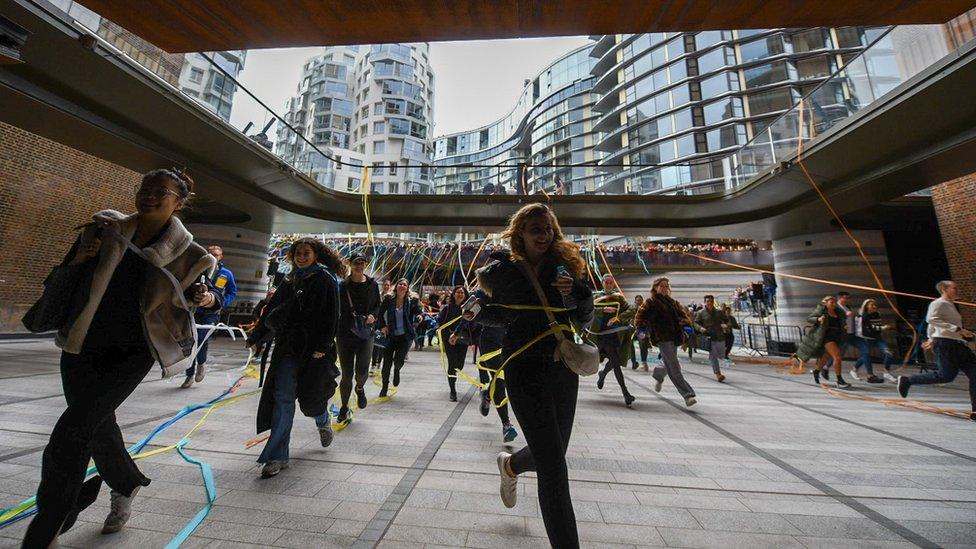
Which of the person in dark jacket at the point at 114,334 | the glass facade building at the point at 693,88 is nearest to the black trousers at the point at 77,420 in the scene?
the person in dark jacket at the point at 114,334

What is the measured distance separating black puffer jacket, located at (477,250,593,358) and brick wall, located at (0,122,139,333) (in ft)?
50.2

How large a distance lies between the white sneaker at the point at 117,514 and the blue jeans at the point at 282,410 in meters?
0.80

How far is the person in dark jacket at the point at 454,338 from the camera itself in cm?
493

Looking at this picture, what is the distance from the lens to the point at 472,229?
49.7 ft

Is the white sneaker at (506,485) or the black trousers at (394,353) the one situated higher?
the black trousers at (394,353)

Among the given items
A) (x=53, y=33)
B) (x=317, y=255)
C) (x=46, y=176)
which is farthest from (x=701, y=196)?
(x=46, y=176)

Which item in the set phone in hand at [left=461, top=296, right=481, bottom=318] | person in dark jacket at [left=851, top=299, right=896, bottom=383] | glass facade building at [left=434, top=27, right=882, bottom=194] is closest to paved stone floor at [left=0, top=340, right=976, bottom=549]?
phone in hand at [left=461, top=296, right=481, bottom=318]

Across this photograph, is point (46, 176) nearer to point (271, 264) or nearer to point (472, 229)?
point (271, 264)

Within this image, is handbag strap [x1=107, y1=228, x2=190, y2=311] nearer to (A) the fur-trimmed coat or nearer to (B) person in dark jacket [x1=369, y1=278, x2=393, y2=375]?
(A) the fur-trimmed coat

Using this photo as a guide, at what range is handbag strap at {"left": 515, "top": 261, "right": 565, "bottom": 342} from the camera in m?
2.03

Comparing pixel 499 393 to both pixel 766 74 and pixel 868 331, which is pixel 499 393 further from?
pixel 766 74

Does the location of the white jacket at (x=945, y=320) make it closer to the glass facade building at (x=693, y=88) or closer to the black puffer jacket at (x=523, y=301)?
the black puffer jacket at (x=523, y=301)

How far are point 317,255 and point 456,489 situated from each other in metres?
2.50

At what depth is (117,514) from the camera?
2135mm
